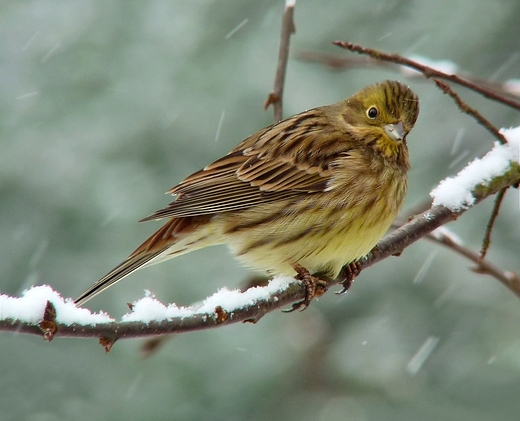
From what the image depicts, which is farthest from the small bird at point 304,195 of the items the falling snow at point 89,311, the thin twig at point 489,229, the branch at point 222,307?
the falling snow at point 89,311

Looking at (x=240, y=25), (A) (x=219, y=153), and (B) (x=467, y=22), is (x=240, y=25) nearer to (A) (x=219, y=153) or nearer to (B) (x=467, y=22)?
(A) (x=219, y=153)

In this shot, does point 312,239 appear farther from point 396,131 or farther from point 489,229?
point 489,229

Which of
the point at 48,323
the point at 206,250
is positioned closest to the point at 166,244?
the point at 206,250

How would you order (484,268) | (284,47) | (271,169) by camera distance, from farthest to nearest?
(271,169) → (284,47) → (484,268)

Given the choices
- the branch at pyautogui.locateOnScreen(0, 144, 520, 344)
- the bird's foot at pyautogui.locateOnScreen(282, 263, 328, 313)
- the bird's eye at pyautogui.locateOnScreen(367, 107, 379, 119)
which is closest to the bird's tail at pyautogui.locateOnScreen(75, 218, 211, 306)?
the bird's foot at pyautogui.locateOnScreen(282, 263, 328, 313)

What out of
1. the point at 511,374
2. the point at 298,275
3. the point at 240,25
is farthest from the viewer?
the point at 240,25

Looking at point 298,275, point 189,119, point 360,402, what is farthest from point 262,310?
point 189,119
